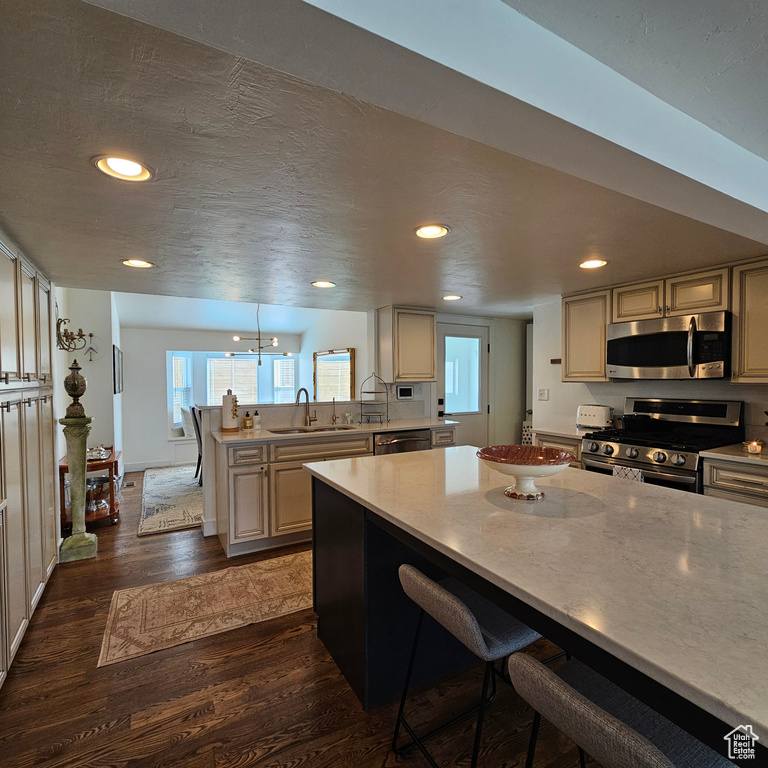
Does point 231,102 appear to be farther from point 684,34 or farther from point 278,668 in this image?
point 278,668

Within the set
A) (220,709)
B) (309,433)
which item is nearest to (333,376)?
(309,433)

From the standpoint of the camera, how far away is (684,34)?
3.05 feet

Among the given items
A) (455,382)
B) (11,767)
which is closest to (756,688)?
(11,767)

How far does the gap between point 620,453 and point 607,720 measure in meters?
2.70

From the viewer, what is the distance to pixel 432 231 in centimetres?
210

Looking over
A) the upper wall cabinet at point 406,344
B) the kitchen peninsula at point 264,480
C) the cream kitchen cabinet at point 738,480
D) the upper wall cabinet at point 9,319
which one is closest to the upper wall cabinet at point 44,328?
the upper wall cabinet at point 9,319

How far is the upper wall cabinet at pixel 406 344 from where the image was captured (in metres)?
4.23

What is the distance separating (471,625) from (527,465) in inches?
23.8

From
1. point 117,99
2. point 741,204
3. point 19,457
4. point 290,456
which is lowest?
point 290,456

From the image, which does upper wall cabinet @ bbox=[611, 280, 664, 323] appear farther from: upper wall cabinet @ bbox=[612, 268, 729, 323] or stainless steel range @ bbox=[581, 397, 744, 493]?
stainless steel range @ bbox=[581, 397, 744, 493]

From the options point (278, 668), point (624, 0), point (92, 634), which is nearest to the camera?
point (624, 0)

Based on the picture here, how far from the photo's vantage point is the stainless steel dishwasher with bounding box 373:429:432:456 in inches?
149

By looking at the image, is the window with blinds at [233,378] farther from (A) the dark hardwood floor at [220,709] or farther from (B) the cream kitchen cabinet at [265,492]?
(A) the dark hardwood floor at [220,709]

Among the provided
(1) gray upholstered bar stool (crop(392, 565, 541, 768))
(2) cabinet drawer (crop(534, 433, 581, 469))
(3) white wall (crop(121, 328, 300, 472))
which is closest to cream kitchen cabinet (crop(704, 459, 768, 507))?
(2) cabinet drawer (crop(534, 433, 581, 469))
